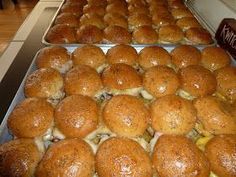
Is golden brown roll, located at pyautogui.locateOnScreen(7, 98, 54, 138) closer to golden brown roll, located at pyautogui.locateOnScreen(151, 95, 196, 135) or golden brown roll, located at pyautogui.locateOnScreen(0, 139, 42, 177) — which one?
golden brown roll, located at pyautogui.locateOnScreen(0, 139, 42, 177)

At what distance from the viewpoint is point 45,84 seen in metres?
1.36

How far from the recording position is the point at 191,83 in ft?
4.57

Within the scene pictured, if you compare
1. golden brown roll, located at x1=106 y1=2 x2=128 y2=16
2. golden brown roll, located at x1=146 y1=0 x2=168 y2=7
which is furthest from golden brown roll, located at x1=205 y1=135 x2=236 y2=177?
golden brown roll, located at x1=146 y1=0 x2=168 y2=7

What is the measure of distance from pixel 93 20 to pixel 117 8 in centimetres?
29

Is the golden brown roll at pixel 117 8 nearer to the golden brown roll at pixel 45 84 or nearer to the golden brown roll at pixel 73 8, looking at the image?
the golden brown roll at pixel 73 8

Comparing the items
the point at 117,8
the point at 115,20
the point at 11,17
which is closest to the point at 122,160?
the point at 115,20

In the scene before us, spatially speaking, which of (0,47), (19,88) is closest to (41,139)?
(19,88)

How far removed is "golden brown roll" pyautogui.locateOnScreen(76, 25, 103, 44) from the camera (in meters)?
1.80

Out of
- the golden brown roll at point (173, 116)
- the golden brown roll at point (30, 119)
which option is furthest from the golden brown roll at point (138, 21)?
the golden brown roll at point (30, 119)

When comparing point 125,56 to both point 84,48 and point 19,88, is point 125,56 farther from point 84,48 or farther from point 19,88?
point 19,88

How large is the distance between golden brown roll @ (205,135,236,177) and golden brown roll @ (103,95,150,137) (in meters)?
0.30

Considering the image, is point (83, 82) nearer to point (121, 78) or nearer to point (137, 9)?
point (121, 78)

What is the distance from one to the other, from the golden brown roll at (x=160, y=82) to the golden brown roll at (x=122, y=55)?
189mm

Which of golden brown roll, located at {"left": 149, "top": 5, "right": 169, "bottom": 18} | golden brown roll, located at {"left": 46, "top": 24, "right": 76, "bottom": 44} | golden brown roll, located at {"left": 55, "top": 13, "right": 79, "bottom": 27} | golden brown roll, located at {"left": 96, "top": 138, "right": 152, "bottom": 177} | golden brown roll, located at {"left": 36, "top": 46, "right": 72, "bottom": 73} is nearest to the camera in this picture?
golden brown roll, located at {"left": 96, "top": 138, "right": 152, "bottom": 177}
